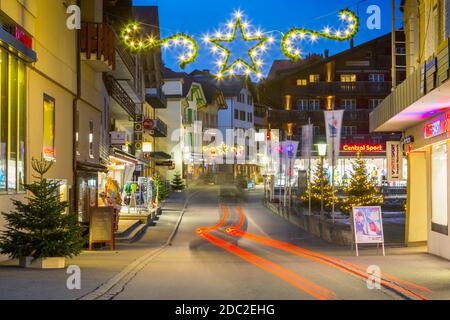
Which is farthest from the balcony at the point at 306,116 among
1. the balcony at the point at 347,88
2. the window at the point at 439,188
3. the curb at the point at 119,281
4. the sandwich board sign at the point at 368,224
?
the curb at the point at 119,281

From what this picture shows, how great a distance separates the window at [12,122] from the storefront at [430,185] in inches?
396

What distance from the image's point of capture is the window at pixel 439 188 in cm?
1883

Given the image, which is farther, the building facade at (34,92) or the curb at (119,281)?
the building facade at (34,92)

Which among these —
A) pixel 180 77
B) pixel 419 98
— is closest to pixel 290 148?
pixel 419 98

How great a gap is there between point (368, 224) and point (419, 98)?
5.30 m

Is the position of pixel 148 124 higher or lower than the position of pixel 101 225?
higher

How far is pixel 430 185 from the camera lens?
20766mm

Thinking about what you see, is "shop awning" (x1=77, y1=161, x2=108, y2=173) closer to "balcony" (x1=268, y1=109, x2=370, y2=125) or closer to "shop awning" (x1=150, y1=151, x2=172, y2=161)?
"shop awning" (x1=150, y1=151, x2=172, y2=161)

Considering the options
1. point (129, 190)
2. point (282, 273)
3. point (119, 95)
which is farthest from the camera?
point (119, 95)

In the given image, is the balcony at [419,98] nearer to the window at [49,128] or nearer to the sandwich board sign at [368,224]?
the sandwich board sign at [368,224]

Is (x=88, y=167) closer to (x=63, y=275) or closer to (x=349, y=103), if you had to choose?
(x=63, y=275)

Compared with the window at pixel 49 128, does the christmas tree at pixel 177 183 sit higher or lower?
lower

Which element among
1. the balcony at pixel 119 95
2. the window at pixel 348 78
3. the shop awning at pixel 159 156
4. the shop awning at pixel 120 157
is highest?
the window at pixel 348 78
